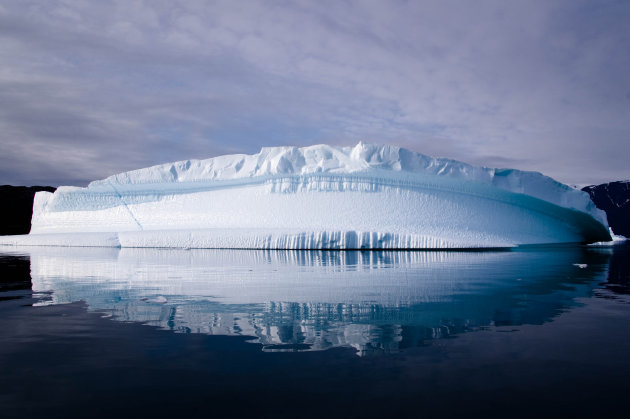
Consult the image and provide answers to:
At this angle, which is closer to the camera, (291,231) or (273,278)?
(273,278)

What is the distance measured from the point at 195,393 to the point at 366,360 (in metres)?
1.01

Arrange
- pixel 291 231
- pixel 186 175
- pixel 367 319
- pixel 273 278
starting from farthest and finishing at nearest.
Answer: pixel 186 175
pixel 291 231
pixel 273 278
pixel 367 319

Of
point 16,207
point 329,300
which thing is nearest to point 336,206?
point 329,300

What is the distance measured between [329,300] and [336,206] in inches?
481

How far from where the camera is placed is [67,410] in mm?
2047

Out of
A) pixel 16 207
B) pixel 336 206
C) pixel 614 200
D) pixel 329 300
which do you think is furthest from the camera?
pixel 614 200

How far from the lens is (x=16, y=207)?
175 feet

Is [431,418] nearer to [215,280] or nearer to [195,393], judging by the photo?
[195,393]

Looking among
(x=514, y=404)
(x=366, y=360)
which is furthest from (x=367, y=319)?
(x=514, y=404)

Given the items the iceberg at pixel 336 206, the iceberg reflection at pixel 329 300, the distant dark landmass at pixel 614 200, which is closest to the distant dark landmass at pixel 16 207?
the iceberg at pixel 336 206

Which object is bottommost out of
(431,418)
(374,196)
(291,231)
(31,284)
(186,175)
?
(431,418)

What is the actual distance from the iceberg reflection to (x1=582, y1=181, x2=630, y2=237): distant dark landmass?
67.6 metres

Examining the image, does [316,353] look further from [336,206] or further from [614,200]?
[614,200]

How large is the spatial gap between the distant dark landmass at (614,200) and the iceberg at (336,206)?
5322cm
